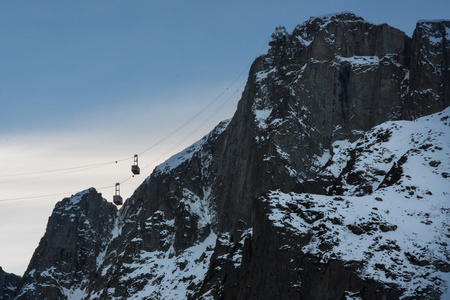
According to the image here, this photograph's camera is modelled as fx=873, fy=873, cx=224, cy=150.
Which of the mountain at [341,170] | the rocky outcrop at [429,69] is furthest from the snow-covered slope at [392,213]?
the rocky outcrop at [429,69]

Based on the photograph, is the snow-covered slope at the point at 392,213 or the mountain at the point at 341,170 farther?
the mountain at the point at 341,170

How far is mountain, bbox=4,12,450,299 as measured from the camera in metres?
75.9

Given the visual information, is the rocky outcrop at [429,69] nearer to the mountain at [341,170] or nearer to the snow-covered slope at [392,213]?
the mountain at [341,170]

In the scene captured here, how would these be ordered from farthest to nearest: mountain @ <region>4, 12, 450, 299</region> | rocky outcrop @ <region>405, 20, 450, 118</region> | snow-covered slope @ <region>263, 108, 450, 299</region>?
rocky outcrop @ <region>405, 20, 450, 118</region> < mountain @ <region>4, 12, 450, 299</region> < snow-covered slope @ <region>263, 108, 450, 299</region>

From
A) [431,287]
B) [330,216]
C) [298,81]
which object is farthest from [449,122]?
[298,81]

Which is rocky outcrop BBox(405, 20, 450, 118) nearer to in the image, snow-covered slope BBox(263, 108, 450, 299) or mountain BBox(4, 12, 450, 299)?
mountain BBox(4, 12, 450, 299)

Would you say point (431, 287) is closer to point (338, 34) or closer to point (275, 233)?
point (275, 233)

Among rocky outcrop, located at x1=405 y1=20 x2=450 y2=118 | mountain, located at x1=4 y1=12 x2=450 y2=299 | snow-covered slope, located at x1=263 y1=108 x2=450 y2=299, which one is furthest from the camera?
rocky outcrop, located at x1=405 y1=20 x2=450 y2=118

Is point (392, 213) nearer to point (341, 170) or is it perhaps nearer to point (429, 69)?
point (341, 170)

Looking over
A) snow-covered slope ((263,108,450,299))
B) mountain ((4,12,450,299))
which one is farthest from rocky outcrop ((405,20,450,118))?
snow-covered slope ((263,108,450,299))

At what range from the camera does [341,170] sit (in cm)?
11181

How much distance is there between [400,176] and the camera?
88.8 m

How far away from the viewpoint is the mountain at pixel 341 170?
75875 mm

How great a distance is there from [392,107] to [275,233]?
92.9 meters
